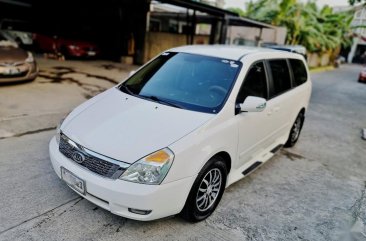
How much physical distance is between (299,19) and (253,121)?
20477 millimetres

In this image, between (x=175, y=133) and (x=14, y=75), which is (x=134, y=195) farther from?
(x=14, y=75)

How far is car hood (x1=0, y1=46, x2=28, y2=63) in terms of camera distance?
755 cm

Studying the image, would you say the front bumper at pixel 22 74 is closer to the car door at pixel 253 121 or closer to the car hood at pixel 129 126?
the car hood at pixel 129 126

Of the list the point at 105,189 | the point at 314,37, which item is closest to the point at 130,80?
the point at 105,189

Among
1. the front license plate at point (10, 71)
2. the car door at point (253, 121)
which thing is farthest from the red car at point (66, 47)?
the car door at point (253, 121)

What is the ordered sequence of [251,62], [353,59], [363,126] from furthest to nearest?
[353,59]
[363,126]
[251,62]

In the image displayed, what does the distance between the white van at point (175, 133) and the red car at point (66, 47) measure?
10.6 metres

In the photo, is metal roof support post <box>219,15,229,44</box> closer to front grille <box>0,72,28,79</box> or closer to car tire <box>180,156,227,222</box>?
front grille <box>0,72,28,79</box>

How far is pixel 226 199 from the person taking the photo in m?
3.74

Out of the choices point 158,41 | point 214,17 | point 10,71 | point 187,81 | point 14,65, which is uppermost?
point 214,17

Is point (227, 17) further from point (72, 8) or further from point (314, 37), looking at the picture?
point (314, 37)

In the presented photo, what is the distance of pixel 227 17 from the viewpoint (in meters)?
14.6

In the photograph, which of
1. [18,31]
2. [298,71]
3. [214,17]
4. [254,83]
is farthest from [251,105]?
[18,31]

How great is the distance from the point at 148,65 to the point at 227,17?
11.2 metres
